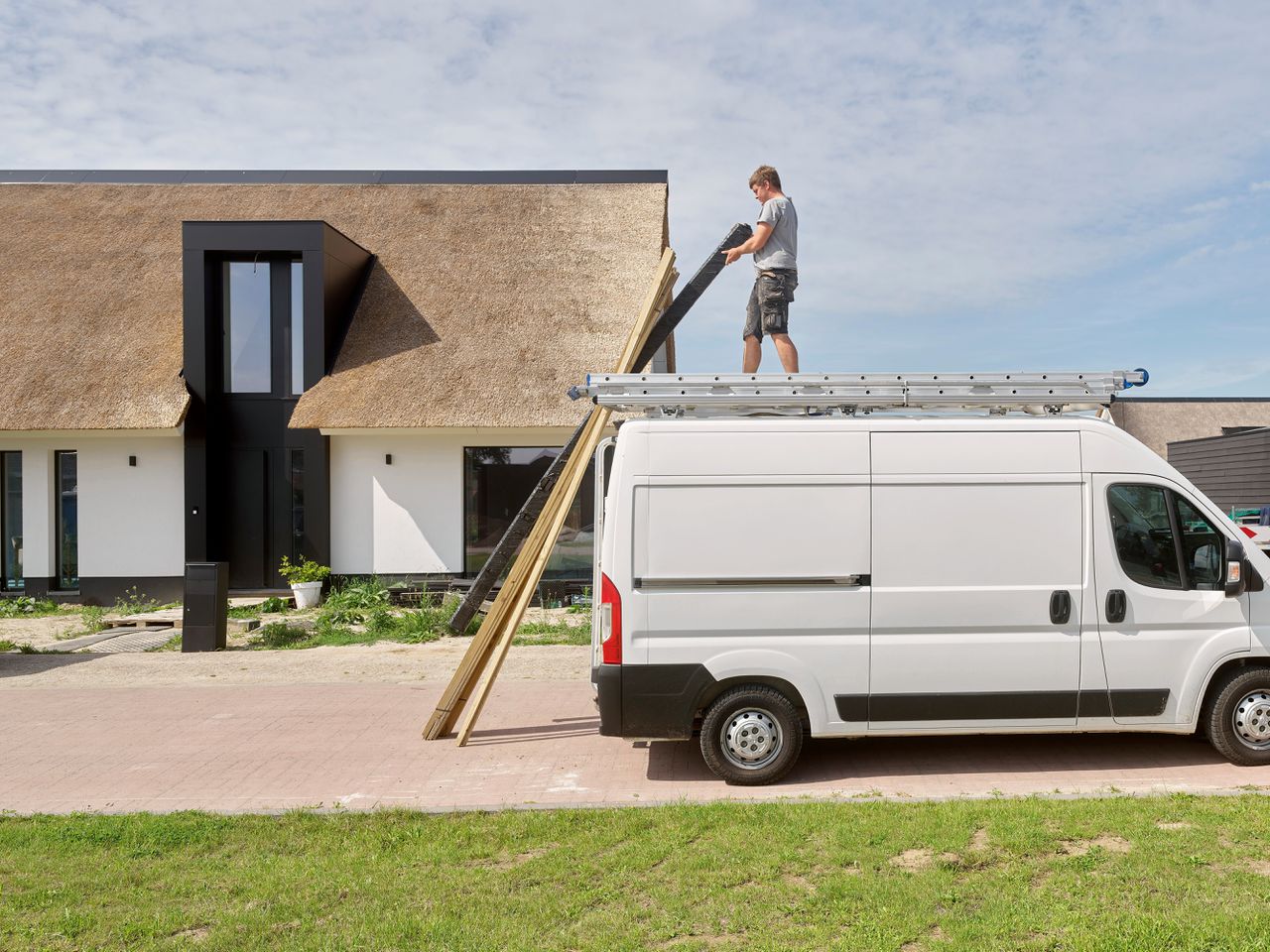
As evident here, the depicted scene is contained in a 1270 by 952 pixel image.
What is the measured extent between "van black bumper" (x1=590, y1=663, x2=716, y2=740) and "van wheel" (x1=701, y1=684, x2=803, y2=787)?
0.20 metres

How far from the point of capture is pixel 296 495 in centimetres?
1644

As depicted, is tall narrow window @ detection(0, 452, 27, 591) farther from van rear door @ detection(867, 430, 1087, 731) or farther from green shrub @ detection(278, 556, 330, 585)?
van rear door @ detection(867, 430, 1087, 731)

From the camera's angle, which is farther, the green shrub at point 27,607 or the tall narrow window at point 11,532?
the tall narrow window at point 11,532

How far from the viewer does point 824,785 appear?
6.33 metres

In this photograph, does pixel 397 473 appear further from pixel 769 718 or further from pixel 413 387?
pixel 769 718

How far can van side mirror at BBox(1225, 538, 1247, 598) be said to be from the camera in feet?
21.1

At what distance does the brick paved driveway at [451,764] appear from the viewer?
6.23 m

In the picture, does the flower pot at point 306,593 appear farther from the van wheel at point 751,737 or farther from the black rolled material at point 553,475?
the van wheel at point 751,737

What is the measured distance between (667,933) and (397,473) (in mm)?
12984

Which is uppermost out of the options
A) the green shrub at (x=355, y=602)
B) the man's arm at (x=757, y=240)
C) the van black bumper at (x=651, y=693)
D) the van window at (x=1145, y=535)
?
the man's arm at (x=757, y=240)

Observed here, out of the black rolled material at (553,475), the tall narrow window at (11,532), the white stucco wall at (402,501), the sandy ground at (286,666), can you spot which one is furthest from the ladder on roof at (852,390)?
the tall narrow window at (11,532)

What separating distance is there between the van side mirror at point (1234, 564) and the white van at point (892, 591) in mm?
17

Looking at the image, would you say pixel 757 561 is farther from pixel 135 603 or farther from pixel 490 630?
pixel 135 603

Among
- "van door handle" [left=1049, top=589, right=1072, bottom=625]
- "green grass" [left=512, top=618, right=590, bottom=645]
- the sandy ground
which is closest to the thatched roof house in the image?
"green grass" [left=512, top=618, right=590, bottom=645]
